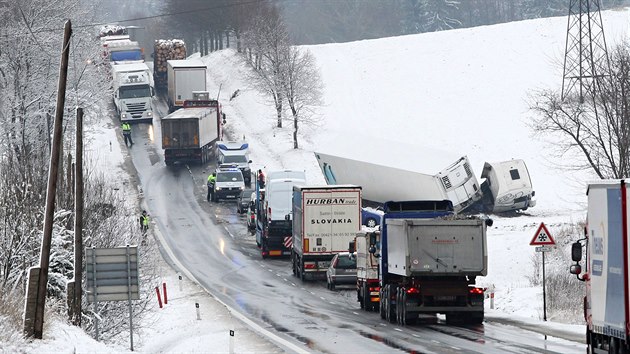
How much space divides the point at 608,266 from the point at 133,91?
7171 cm

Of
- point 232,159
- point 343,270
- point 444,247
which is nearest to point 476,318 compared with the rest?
point 444,247

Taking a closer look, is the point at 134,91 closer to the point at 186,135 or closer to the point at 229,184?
Answer: the point at 186,135

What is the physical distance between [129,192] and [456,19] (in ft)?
324

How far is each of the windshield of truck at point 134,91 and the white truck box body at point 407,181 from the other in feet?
91.1

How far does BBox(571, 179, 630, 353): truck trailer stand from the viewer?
18469 mm

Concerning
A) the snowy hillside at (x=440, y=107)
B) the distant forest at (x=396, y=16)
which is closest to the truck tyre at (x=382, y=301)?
the snowy hillside at (x=440, y=107)

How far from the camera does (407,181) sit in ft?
193

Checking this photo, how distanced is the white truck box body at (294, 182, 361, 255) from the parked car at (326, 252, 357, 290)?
5.51ft

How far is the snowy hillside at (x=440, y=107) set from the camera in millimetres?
63812

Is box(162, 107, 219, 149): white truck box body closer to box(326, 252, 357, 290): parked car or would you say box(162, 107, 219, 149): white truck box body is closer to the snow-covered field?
the snow-covered field

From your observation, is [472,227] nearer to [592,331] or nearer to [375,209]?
[592,331]

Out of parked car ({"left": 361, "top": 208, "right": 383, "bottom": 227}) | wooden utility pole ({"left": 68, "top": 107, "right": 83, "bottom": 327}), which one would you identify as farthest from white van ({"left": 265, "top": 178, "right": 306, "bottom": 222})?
wooden utility pole ({"left": 68, "top": 107, "right": 83, "bottom": 327})

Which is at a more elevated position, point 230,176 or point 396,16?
point 396,16

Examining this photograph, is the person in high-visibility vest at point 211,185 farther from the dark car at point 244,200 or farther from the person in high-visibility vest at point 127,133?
the person in high-visibility vest at point 127,133
